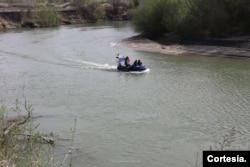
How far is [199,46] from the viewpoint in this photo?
166ft

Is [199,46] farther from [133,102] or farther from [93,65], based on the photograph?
[133,102]

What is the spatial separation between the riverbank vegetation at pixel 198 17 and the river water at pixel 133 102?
860 centimetres

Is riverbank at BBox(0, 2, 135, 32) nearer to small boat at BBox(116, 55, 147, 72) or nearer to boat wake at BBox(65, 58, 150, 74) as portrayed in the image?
boat wake at BBox(65, 58, 150, 74)

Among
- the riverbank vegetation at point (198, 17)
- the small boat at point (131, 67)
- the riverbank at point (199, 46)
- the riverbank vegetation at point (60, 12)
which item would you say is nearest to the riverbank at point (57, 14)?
the riverbank vegetation at point (60, 12)

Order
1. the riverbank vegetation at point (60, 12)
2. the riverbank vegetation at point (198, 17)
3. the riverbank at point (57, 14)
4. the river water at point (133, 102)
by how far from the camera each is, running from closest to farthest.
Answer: the river water at point (133, 102)
the riverbank vegetation at point (198, 17)
the riverbank at point (57, 14)
the riverbank vegetation at point (60, 12)

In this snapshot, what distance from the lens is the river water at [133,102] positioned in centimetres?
1881

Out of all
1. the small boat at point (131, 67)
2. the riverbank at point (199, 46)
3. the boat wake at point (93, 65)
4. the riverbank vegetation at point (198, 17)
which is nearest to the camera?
the small boat at point (131, 67)

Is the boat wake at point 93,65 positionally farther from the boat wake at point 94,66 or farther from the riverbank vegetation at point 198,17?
the riverbank vegetation at point 198,17

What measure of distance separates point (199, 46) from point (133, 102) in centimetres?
2545

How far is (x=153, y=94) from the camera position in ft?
95.9

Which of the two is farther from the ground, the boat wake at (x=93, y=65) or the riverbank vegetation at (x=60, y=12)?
the riverbank vegetation at (x=60, y=12)

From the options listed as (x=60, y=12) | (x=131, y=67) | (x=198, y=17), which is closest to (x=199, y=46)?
(x=198, y=17)

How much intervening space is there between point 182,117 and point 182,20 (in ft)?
108

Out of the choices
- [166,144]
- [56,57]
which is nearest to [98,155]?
[166,144]
